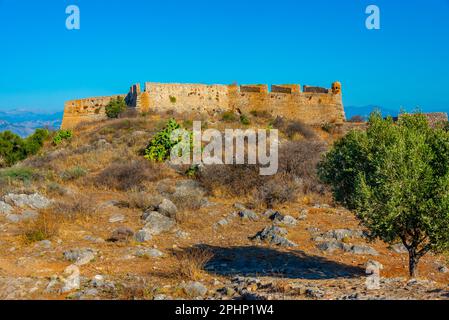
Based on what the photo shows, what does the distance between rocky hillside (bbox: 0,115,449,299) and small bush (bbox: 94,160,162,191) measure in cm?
4

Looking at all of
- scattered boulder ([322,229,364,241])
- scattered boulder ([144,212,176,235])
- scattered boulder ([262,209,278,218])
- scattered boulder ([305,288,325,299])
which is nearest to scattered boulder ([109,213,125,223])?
scattered boulder ([144,212,176,235])

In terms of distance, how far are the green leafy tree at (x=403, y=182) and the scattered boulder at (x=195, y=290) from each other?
2755 mm

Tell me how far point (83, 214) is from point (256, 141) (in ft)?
32.7

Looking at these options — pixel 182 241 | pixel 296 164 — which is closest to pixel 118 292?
pixel 182 241

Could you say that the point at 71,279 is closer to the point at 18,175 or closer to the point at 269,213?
the point at 269,213

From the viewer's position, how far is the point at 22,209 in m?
11.8

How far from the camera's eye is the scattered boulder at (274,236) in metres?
10.1

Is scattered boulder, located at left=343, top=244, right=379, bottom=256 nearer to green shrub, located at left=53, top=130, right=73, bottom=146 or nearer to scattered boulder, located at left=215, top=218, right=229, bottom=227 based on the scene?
scattered boulder, located at left=215, top=218, right=229, bottom=227

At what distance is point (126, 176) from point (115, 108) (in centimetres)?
1544

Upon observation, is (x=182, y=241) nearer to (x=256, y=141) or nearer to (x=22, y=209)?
(x=22, y=209)

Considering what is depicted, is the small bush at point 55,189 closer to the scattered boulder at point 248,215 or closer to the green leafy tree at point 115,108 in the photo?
the scattered boulder at point 248,215

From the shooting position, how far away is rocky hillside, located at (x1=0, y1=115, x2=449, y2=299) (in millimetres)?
6727

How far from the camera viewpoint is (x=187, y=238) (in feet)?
34.1

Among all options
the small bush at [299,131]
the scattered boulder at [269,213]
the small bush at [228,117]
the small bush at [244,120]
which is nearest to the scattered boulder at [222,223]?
the scattered boulder at [269,213]
